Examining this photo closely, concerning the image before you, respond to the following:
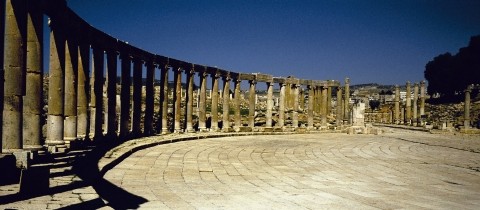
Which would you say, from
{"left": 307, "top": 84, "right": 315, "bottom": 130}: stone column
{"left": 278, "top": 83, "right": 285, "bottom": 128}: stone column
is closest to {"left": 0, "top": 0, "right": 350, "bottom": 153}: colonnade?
{"left": 278, "top": 83, "right": 285, "bottom": 128}: stone column

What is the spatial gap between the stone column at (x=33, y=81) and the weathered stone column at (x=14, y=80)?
741 mm

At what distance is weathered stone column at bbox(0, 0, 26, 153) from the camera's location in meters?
8.43

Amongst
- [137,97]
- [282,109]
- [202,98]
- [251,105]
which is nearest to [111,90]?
[137,97]

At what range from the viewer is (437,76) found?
240 feet

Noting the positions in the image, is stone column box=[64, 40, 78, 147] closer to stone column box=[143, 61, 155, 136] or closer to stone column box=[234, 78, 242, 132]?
stone column box=[143, 61, 155, 136]

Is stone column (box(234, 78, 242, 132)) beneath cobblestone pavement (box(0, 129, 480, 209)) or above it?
above

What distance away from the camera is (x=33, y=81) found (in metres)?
9.39

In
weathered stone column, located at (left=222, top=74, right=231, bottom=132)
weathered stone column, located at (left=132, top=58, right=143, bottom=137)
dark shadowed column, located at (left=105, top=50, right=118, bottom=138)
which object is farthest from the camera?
weathered stone column, located at (left=222, top=74, right=231, bottom=132)

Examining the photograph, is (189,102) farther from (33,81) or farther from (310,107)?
(33,81)

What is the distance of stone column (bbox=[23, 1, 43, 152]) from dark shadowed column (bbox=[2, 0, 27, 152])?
0.74 m

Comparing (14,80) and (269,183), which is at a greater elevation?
(14,80)

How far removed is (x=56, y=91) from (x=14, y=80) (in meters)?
2.99

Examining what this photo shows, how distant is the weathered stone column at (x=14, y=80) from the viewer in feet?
27.7

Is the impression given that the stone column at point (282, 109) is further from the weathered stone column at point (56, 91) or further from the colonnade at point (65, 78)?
the weathered stone column at point (56, 91)
